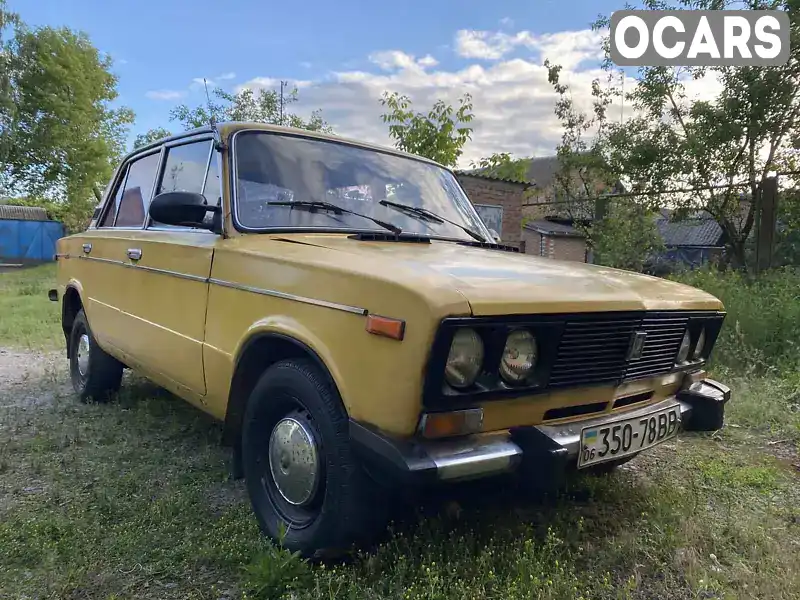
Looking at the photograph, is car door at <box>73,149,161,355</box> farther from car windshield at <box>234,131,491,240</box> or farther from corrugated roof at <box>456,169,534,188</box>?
corrugated roof at <box>456,169,534,188</box>

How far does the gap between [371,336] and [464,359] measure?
1.08ft

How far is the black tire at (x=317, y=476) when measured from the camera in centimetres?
217

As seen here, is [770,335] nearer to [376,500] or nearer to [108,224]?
[376,500]

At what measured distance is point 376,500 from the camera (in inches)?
86.6

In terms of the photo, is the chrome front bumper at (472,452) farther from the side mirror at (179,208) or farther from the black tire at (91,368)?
the black tire at (91,368)

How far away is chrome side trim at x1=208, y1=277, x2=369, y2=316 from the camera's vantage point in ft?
6.94

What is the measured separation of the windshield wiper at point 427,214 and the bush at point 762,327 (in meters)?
3.40

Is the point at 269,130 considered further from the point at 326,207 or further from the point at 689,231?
the point at 689,231

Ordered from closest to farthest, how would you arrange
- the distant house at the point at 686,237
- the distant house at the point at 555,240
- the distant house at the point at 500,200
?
the distant house at the point at 686,237 → the distant house at the point at 555,240 → the distant house at the point at 500,200

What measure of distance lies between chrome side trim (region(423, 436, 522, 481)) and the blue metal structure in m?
27.6

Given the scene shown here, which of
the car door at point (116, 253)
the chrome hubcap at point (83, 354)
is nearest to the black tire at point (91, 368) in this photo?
the chrome hubcap at point (83, 354)

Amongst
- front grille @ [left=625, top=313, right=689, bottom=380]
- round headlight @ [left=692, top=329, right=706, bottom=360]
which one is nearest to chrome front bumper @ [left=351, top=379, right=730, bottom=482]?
front grille @ [left=625, top=313, right=689, bottom=380]

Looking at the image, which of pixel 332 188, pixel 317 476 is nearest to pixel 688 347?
pixel 317 476

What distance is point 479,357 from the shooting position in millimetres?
2012
